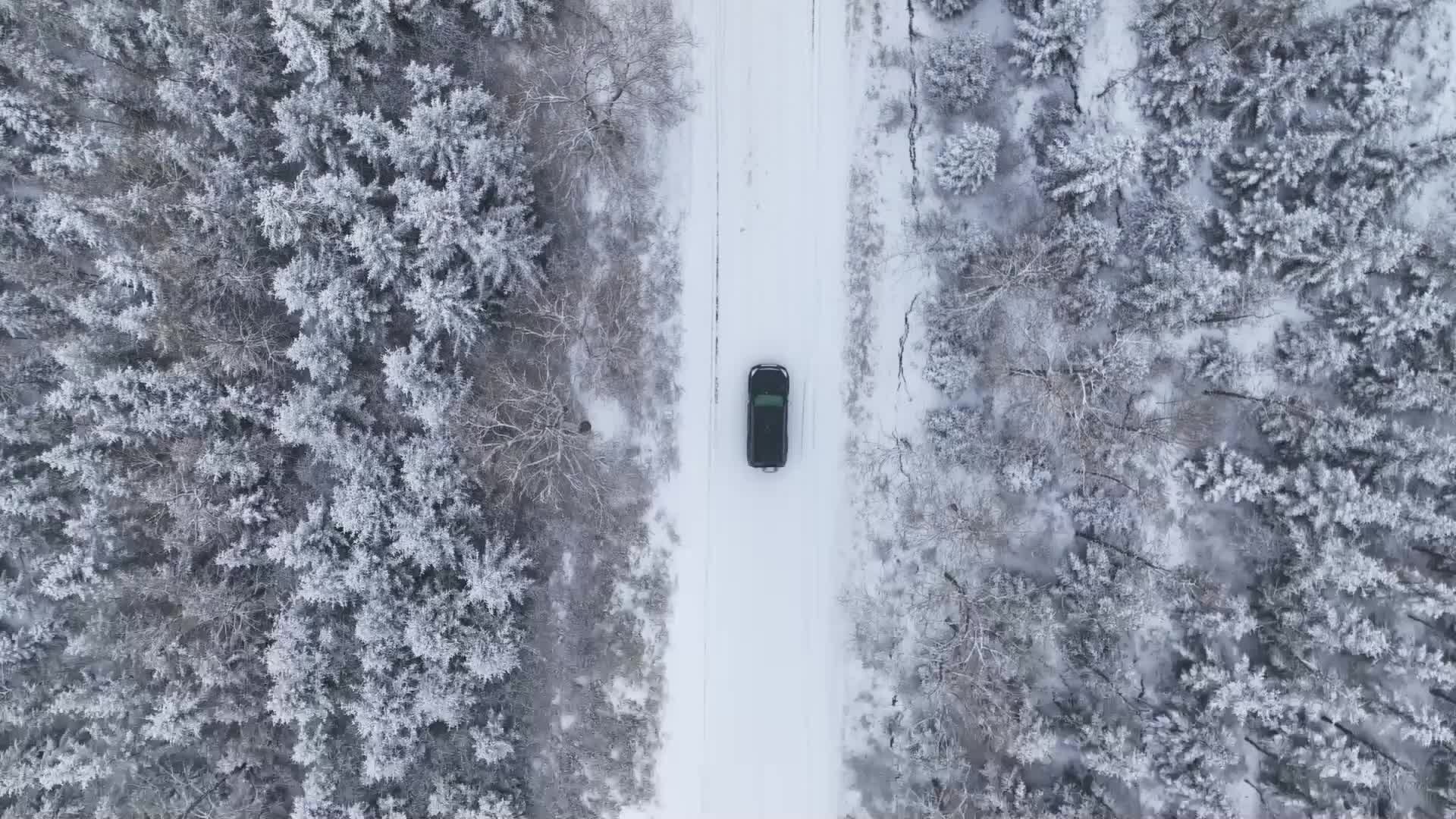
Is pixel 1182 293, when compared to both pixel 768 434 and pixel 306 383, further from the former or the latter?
pixel 306 383

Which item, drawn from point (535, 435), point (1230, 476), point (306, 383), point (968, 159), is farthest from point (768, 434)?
point (306, 383)

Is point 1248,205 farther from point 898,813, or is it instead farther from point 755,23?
point 898,813

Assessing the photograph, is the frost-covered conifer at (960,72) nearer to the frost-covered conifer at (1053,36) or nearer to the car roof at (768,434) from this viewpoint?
the frost-covered conifer at (1053,36)

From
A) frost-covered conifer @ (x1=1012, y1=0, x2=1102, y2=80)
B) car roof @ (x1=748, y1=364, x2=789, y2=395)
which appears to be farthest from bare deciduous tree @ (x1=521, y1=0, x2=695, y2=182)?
frost-covered conifer @ (x1=1012, y1=0, x2=1102, y2=80)

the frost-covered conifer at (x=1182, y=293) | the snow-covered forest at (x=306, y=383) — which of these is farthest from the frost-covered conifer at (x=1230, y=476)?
the snow-covered forest at (x=306, y=383)

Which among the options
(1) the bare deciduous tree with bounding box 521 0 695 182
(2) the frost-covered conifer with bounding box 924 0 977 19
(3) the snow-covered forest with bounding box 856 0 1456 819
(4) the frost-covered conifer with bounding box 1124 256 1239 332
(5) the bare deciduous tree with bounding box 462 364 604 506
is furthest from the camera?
(1) the bare deciduous tree with bounding box 521 0 695 182

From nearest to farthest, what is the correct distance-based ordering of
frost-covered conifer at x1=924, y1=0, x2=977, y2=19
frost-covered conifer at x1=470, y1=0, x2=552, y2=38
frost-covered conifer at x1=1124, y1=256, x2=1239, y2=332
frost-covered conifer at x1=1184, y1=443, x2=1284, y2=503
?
frost-covered conifer at x1=1124, y1=256, x2=1239, y2=332 < frost-covered conifer at x1=470, y1=0, x2=552, y2=38 < frost-covered conifer at x1=1184, y1=443, x2=1284, y2=503 < frost-covered conifer at x1=924, y1=0, x2=977, y2=19

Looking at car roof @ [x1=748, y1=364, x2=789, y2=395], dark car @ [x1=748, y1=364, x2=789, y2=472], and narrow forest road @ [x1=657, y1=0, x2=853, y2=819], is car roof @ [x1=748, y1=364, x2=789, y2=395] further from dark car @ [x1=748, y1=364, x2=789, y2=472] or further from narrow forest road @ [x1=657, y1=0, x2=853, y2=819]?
narrow forest road @ [x1=657, y1=0, x2=853, y2=819]
